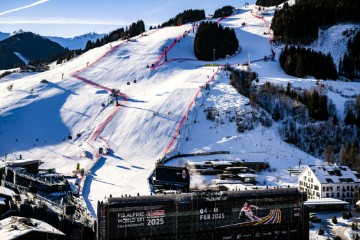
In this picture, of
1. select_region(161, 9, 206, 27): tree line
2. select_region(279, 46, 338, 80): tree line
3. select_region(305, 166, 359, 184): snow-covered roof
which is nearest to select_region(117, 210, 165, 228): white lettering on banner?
select_region(305, 166, 359, 184): snow-covered roof

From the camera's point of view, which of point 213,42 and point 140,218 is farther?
point 213,42

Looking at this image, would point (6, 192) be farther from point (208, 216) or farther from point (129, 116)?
point (129, 116)

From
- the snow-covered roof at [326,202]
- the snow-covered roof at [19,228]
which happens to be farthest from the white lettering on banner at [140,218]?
the snow-covered roof at [326,202]

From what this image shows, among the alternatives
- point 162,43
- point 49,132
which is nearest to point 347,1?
point 162,43

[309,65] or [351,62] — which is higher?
[309,65]

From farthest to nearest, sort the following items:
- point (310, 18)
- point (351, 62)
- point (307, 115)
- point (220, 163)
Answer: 1. point (310, 18)
2. point (351, 62)
3. point (307, 115)
4. point (220, 163)

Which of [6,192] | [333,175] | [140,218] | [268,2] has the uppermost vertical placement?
[268,2]

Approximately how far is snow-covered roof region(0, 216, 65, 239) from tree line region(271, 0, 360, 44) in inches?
3216

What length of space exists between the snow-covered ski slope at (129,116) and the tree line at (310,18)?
237 inches

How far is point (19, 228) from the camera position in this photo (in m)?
33.1

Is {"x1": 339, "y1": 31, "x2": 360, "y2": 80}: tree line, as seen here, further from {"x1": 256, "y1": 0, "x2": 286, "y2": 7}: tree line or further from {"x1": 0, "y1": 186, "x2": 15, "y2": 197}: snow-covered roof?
{"x1": 0, "y1": 186, "x2": 15, "y2": 197}: snow-covered roof

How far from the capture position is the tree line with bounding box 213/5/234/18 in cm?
15012

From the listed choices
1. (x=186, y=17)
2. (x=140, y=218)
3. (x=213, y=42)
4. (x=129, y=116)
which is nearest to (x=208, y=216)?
(x=140, y=218)

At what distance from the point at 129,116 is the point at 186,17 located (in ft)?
254
